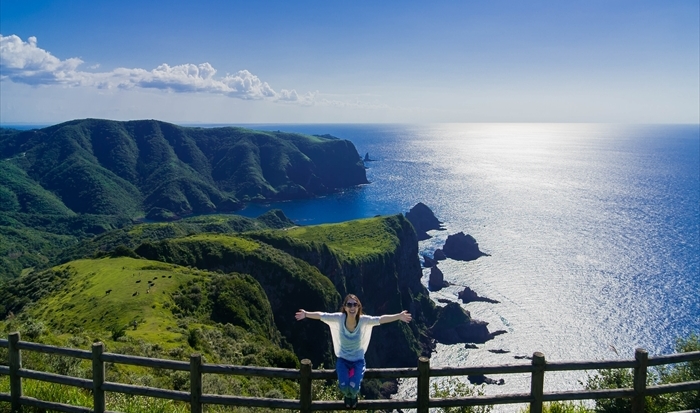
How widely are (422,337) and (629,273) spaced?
183 feet

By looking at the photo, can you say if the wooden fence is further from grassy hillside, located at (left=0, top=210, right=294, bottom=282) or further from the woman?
grassy hillside, located at (left=0, top=210, right=294, bottom=282)

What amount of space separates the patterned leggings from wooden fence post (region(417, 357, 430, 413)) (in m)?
1.15

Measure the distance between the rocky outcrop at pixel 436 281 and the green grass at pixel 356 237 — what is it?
1353cm

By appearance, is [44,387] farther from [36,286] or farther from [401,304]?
[401,304]

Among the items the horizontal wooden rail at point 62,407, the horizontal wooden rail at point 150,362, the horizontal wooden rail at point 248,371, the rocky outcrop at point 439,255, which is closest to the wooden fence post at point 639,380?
the horizontal wooden rail at point 248,371

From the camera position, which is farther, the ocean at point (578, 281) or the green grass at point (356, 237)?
the green grass at point (356, 237)

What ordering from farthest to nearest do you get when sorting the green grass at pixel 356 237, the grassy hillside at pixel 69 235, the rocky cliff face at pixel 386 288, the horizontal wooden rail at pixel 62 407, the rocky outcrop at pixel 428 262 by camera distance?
1. the grassy hillside at pixel 69 235
2. the rocky outcrop at pixel 428 262
3. the green grass at pixel 356 237
4. the rocky cliff face at pixel 386 288
5. the horizontal wooden rail at pixel 62 407

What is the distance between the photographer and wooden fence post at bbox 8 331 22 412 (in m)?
10.6

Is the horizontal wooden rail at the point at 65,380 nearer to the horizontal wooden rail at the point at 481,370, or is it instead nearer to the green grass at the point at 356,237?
the horizontal wooden rail at the point at 481,370

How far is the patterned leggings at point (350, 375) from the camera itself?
966 centimetres

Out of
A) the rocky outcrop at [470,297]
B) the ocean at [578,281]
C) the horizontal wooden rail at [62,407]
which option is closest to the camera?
the horizontal wooden rail at [62,407]

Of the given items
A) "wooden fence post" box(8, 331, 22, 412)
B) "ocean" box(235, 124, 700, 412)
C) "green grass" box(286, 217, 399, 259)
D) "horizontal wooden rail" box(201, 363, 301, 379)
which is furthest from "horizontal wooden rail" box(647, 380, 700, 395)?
"green grass" box(286, 217, 399, 259)

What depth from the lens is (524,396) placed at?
10.1 m

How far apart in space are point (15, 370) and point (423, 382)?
8897 mm
